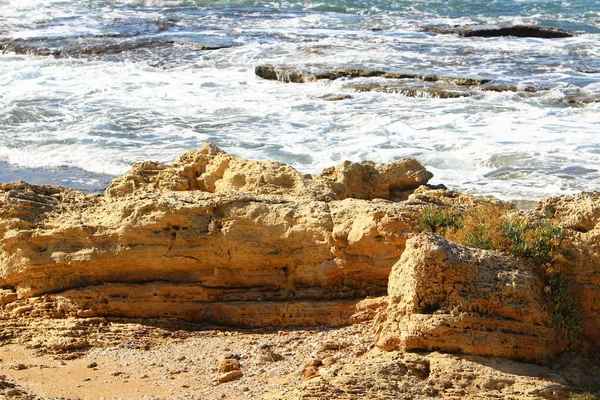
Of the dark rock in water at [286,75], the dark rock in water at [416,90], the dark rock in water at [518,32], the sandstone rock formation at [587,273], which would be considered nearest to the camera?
the sandstone rock formation at [587,273]

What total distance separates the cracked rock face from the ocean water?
19.6 feet

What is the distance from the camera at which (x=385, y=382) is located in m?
5.61

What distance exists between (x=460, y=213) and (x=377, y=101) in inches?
516

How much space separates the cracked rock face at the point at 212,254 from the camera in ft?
24.6

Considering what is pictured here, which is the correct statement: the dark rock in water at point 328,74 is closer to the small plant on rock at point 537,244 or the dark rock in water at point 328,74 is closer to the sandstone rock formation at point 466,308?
the small plant on rock at point 537,244

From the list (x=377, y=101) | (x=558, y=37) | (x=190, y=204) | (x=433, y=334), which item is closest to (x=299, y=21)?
(x=558, y=37)

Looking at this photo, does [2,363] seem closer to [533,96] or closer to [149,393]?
[149,393]

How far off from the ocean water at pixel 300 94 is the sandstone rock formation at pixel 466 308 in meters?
7.54

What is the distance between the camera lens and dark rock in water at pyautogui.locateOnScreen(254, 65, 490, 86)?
2186cm

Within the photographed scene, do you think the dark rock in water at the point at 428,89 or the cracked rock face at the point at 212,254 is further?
the dark rock in water at the point at 428,89

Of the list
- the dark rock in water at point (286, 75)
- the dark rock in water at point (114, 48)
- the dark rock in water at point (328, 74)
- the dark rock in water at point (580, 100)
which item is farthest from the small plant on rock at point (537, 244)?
the dark rock in water at point (114, 48)

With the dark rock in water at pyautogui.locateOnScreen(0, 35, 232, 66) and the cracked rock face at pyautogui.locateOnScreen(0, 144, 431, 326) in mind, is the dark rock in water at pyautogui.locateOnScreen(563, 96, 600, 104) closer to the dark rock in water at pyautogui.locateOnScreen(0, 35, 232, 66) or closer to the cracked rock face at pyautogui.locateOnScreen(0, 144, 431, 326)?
the dark rock in water at pyautogui.locateOnScreen(0, 35, 232, 66)

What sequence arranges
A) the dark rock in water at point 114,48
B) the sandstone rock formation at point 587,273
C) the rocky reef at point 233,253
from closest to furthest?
the sandstone rock formation at point 587,273 < the rocky reef at point 233,253 < the dark rock in water at point 114,48

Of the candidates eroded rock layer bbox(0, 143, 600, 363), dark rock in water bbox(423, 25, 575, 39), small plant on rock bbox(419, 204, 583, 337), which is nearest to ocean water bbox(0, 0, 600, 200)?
dark rock in water bbox(423, 25, 575, 39)
